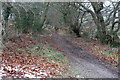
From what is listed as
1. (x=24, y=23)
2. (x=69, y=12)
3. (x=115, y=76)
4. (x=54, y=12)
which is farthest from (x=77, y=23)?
(x=115, y=76)

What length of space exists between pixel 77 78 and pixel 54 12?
1750 centimetres

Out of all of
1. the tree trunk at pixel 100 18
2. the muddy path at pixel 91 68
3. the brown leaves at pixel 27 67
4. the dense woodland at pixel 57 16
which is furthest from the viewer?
the tree trunk at pixel 100 18

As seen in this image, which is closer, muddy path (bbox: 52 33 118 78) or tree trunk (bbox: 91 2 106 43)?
muddy path (bbox: 52 33 118 78)

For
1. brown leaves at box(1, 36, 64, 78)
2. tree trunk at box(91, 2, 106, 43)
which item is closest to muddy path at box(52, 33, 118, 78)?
brown leaves at box(1, 36, 64, 78)

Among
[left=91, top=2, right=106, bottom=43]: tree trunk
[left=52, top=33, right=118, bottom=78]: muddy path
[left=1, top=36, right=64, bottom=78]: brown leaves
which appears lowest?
[left=52, top=33, right=118, bottom=78]: muddy path

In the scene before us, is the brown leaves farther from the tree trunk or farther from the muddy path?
the tree trunk

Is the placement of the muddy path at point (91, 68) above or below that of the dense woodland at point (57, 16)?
below

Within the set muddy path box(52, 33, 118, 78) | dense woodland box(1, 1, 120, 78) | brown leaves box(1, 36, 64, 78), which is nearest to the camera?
brown leaves box(1, 36, 64, 78)

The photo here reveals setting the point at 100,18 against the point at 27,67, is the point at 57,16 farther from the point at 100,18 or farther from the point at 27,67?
the point at 27,67

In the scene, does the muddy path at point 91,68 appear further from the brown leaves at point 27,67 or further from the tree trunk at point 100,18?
the tree trunk at point 100,18

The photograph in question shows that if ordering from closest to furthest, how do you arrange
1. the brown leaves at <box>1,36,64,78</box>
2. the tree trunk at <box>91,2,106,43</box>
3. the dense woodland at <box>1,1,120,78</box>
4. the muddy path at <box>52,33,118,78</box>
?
the brown leaves at <box>1,36,64,78</box> → the muddy path at <box>52,33,118,78</box> → the dense woodland at <box>1,1,120,78</box> → the tree trunk at <box>91,2,106,43</box>

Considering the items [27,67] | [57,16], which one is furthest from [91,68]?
[57,16]

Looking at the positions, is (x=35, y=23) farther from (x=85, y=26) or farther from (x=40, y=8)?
(x=85, y=26)

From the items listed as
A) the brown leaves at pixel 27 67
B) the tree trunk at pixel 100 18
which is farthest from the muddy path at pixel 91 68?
the tree trunk at pixel 100 18
